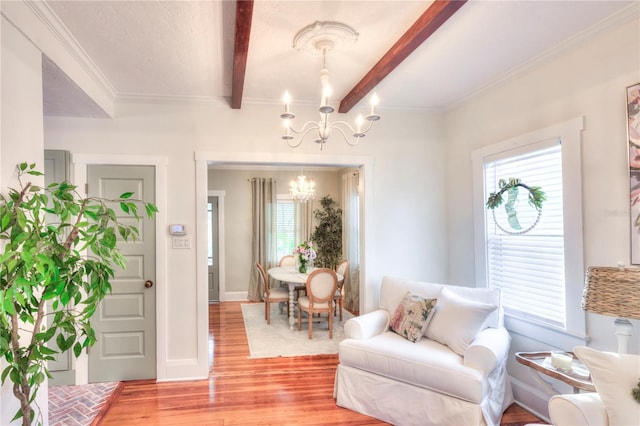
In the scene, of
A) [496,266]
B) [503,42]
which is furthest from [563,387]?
[503,42]

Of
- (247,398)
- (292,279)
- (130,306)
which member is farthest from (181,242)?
(292,279)

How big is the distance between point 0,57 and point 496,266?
3.64 metres

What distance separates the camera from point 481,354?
235cm

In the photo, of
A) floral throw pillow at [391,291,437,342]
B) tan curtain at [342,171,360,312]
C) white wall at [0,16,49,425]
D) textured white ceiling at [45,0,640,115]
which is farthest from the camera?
tan curtain at [342,171,360,312]

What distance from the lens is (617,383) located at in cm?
153

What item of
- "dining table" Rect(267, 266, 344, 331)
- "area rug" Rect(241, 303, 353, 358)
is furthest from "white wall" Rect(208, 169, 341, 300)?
"dining table" Rect(267, 266, 344, 331)

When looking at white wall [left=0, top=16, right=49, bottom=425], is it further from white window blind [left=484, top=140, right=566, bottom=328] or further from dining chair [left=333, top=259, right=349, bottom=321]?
dining chair [left=333, top=259, right=349, bottom=321]

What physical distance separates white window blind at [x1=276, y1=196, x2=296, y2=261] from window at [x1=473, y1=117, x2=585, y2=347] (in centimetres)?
430

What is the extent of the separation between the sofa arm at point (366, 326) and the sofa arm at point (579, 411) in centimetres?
148

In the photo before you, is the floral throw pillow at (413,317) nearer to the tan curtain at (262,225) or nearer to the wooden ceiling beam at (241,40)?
the wooden ceiling beam at (241,40)

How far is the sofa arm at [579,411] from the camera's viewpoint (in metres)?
1.54

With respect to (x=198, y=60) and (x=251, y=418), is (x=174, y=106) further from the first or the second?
(x=251, y=418)

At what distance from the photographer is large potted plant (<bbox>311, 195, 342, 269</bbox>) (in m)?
6.76

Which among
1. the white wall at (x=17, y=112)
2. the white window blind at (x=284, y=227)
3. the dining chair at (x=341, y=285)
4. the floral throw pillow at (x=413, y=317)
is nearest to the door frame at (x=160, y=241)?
the white wall at (x=17, y=112)
